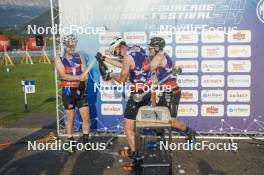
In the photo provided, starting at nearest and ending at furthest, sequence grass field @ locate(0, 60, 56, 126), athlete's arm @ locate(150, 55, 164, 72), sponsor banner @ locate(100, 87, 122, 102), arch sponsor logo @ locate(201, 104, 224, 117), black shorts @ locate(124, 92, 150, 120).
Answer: black shorts @ locate(124, 92, 150, 120)
athlete's arm @ locate(150, 55, 164, 72)
arch sponsor logo @ locate(201, 104, 224, 117)
sponsor banner @ locate(100, 87, 122, 102)
grass field @ locate(0, 60, 56, 126)

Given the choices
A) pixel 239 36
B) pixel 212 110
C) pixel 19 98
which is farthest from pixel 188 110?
pixel 19 98

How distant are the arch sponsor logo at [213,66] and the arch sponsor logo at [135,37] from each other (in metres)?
1.44

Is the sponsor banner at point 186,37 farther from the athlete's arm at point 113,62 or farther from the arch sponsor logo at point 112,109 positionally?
the arch sponsor logo at point 112,109

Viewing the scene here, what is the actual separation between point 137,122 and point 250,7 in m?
3.79

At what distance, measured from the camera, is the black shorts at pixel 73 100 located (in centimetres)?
794

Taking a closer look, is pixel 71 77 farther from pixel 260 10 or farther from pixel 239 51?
pixel 260 10

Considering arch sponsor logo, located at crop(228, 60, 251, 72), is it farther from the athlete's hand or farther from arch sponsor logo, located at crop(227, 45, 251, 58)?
the athlete's hand

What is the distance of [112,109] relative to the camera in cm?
880

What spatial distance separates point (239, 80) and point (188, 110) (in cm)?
132

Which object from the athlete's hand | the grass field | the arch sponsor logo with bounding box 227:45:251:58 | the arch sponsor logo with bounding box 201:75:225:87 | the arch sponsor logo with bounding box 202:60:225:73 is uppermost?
the arch sponsor logo with bounding box 227:45:251:58

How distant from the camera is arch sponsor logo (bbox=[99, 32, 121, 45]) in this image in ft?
27.5

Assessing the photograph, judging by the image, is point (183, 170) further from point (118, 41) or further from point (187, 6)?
point (187, 6)

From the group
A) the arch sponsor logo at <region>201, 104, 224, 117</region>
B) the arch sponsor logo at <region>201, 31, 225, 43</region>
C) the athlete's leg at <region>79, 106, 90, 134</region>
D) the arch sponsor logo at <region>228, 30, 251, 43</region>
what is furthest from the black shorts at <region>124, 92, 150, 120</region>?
the arch sponsor logo at <region>228, 30, 251, 43</region>

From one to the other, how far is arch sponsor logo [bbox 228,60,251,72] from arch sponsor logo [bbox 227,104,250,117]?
2.68ft
